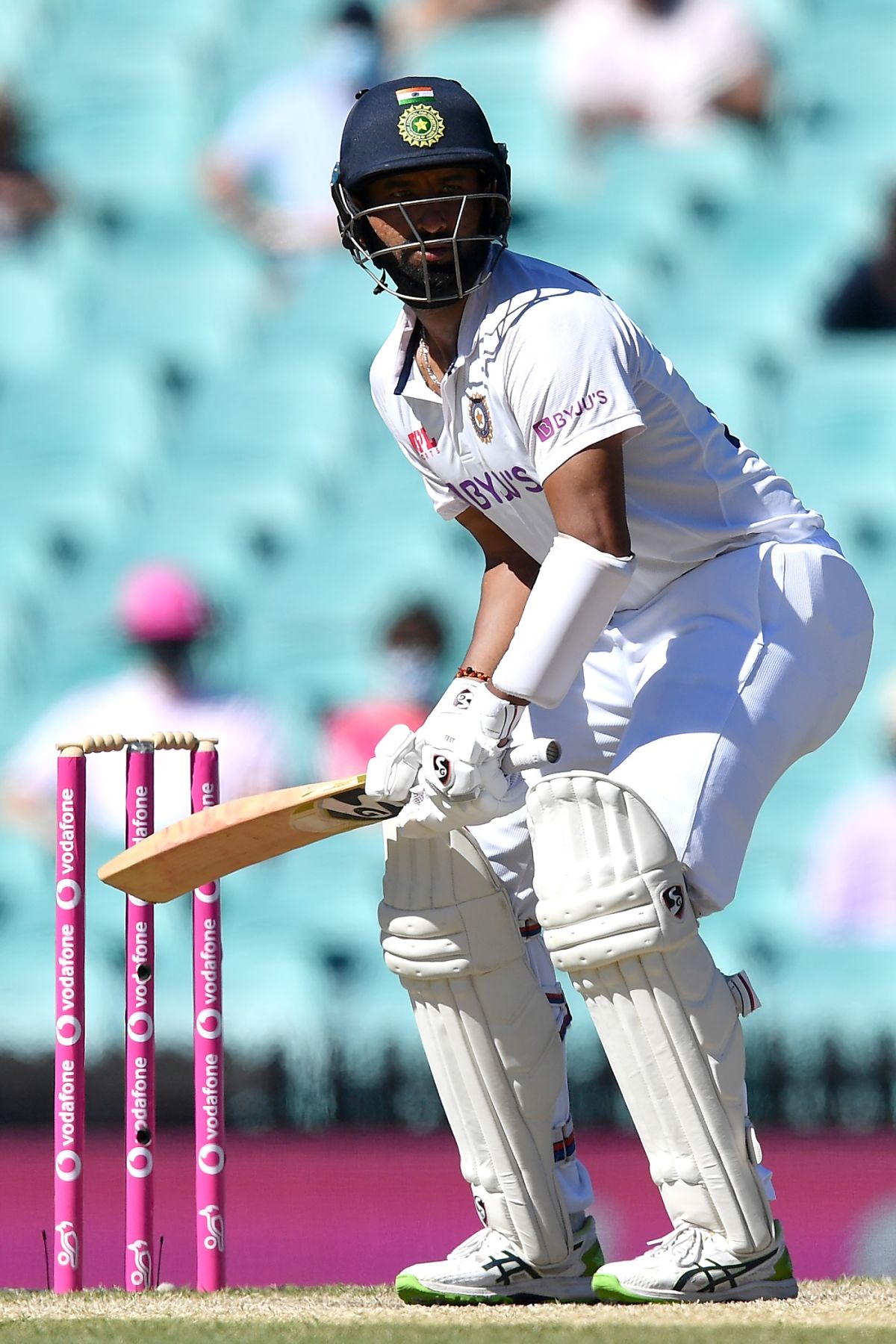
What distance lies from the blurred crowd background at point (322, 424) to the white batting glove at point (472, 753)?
2950 mm

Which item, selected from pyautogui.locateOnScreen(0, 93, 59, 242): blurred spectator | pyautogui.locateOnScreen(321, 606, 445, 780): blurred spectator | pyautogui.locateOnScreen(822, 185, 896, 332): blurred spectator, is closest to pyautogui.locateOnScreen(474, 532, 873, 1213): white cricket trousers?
pyautogui.locateOnScreen(321, 606, 445, 780): blurred spectator

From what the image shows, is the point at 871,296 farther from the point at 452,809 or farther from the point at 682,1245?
the point at 682,1245

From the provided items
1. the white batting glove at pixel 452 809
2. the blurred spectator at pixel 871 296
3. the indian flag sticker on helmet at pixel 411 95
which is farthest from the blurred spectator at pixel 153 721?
the indian flag sticker on helmet at pixel 411 95

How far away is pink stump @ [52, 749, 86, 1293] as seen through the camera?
2436 millimetres

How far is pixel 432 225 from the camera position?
222 cm

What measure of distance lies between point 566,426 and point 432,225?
1.04 feet

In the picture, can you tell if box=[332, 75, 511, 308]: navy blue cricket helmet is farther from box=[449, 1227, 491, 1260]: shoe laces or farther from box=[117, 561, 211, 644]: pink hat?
box=[117, 561, 211, 644]: pink hat

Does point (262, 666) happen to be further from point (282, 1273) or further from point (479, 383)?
point (479, 383)

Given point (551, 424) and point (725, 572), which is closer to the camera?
point (551, 424)

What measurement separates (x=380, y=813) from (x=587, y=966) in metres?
0.33

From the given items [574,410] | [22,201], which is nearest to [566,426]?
[574,410]

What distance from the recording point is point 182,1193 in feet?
13.0

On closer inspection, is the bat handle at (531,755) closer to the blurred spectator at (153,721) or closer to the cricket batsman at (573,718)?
the cricket batsman at (573,718)

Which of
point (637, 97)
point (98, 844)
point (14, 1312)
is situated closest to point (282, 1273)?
point (14, 1312)
